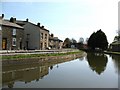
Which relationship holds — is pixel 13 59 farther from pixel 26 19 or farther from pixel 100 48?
pixel 100 48

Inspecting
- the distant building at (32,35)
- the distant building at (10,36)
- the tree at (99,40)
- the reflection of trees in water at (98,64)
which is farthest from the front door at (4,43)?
the tree at (99,40)

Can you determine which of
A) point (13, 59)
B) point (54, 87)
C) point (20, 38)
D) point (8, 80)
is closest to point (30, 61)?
point (13, 59)

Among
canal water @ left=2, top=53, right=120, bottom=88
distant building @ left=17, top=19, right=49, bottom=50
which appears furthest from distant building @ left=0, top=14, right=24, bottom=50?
canal water @ left=2, top=53, right=120, bottom=88

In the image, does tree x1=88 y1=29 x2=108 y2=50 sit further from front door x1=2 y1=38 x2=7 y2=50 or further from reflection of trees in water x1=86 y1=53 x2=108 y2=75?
front door x1=2 y1=38 x2=7 y2=50

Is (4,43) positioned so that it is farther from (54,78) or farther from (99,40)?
(99,40)

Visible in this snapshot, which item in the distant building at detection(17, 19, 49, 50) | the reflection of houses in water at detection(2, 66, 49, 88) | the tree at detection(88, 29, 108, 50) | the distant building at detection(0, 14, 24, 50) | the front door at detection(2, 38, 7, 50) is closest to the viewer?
the reflection of houses in water at detection(2, 66, 49, 88)

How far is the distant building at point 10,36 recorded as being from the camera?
41.9 meters

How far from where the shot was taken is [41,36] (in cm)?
5725

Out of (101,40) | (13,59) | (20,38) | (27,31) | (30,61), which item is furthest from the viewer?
(101,40)

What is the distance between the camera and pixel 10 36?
44000 mm

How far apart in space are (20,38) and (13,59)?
69.2 feet

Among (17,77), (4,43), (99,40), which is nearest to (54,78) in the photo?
(17,77)

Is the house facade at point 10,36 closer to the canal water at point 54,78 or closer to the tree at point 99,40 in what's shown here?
the canal water at point 54,78

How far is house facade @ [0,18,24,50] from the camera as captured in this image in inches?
1652
